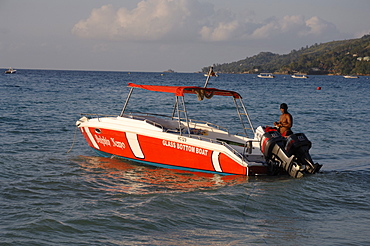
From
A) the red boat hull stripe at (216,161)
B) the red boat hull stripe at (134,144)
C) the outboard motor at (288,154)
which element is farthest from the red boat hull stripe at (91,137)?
the outboard motor at (288,154)

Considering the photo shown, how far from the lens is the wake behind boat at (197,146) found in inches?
417

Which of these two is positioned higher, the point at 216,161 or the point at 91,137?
the point at 91,137

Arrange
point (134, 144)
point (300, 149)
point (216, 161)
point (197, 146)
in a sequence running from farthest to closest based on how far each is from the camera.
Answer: point (134, 144), point (197, 146), point (216, 161), point (300, 149)

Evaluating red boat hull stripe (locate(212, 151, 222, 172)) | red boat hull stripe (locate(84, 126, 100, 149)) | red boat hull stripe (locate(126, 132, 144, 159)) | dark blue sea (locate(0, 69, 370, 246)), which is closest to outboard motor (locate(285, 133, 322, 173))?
dark blue sea (locate(0, 69, 370, 246))

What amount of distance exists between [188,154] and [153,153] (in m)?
1.19

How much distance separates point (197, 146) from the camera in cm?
1116

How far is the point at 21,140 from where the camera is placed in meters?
15.9

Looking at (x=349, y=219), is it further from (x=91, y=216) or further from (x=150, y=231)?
(x=91, y=216)

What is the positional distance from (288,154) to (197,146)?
7.48ft

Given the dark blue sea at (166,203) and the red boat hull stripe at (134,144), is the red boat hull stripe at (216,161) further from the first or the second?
the red boat hull stripe at (134,144)

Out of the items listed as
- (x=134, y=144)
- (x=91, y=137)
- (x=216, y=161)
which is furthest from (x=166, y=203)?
(x=91, y=137)

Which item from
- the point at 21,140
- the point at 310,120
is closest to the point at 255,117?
the point at 310,120

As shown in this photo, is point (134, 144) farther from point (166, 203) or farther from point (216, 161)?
point (166, 203)

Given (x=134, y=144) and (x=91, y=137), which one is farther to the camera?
(x=91, y=137)
